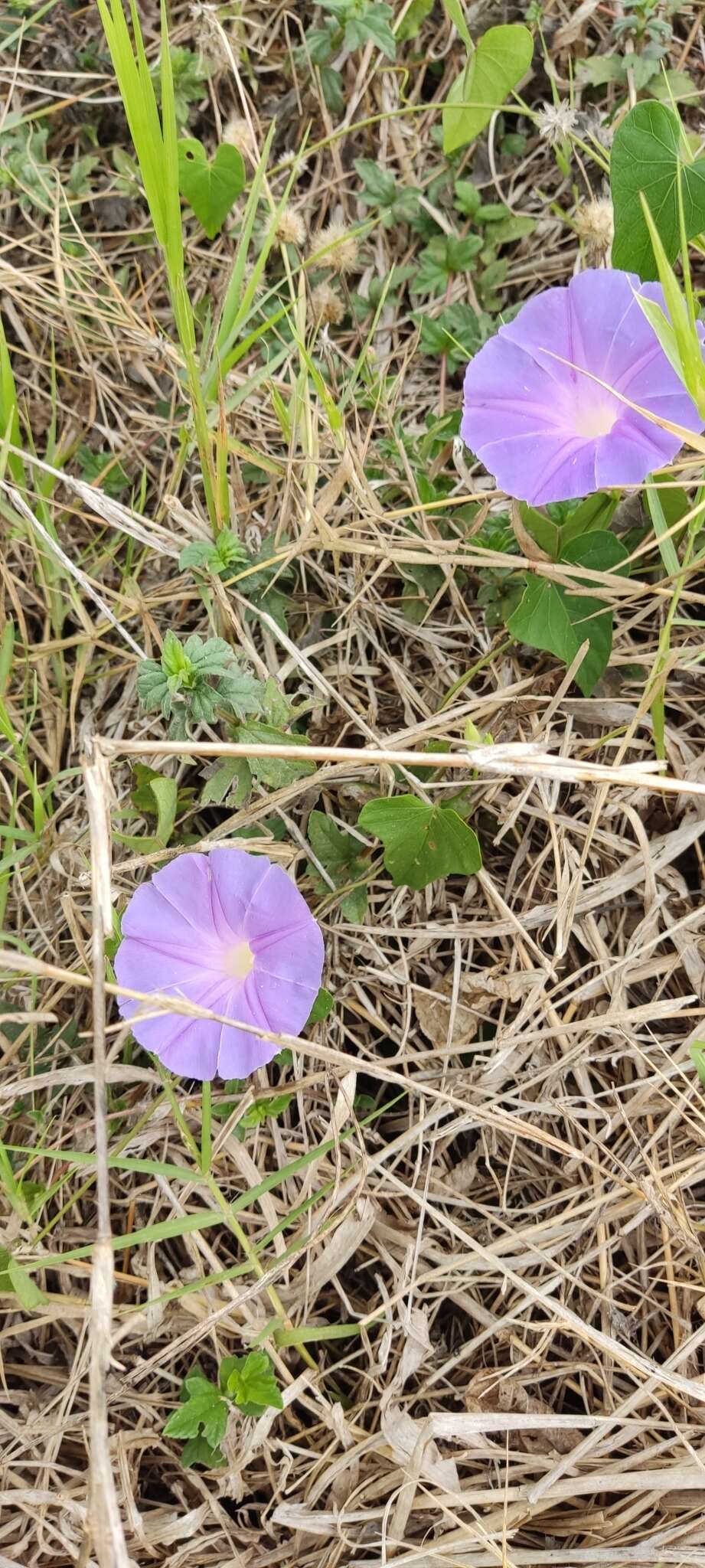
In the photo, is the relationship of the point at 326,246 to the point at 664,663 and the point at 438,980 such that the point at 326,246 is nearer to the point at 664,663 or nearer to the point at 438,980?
the point at 664,663

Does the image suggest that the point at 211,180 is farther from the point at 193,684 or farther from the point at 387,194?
the point at 193,684

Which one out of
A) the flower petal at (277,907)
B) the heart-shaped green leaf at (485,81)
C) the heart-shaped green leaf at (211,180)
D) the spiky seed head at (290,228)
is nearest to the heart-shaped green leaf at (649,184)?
the heart-shaped green leaf at (485,81)

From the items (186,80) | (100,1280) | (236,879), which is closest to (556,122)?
(186,80)

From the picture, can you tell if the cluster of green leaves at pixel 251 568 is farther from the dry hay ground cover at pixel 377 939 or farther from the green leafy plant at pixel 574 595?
the green leafy plant at pixel 574 595

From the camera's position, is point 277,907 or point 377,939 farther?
point 377,939

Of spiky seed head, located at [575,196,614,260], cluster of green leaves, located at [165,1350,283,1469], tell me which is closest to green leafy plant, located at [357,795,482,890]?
cluster of green leaves, located at [165,1350,283,1469]

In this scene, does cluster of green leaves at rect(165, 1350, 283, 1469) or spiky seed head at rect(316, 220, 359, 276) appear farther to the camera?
spiky seed head at rect(316, 220, 359, 276)

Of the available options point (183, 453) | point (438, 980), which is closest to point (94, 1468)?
point (438, 980)

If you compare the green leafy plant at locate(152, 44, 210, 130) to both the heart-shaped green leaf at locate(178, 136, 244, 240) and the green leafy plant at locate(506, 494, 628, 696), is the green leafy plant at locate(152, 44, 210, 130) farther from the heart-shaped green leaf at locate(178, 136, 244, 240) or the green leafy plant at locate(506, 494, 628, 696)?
the green leafy plant at locate(506, 494, 628, 696)
